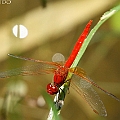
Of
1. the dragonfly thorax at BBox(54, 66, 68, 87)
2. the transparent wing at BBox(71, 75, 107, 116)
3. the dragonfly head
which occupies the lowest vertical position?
the transparent wing at BBox(71, 75, 107, 116)

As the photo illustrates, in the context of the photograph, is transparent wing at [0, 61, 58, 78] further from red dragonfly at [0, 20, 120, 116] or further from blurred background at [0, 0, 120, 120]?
blurred background at [0, 0, 120, 120]

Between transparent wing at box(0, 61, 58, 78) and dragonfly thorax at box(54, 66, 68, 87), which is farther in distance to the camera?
transparent wing at box(0, 61, 58, 78)

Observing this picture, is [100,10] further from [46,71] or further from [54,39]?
[46,71]

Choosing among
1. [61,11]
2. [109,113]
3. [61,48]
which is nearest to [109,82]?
[109,113]

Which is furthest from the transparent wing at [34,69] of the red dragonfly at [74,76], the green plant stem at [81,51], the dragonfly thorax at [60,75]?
the green plant stem at [81,51]

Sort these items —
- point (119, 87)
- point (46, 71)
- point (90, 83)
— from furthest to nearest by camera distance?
point (119, 87), point (46, 71), point (90, 83)

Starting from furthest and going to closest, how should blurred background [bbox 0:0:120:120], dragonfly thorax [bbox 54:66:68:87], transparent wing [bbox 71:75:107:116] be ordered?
blurred background [bbox 0:0:120:120] < transparent wing [bbox 71:75:107:116] < dragonfly thorax [bbox 54:66:68:87]

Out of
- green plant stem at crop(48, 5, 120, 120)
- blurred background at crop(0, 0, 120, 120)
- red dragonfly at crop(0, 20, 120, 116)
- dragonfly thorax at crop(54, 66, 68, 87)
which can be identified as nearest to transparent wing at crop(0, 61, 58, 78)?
red dragonfly at crop(0, 20, 120, 116)

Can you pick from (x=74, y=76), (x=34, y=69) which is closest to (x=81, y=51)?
(x=74, y=76)
